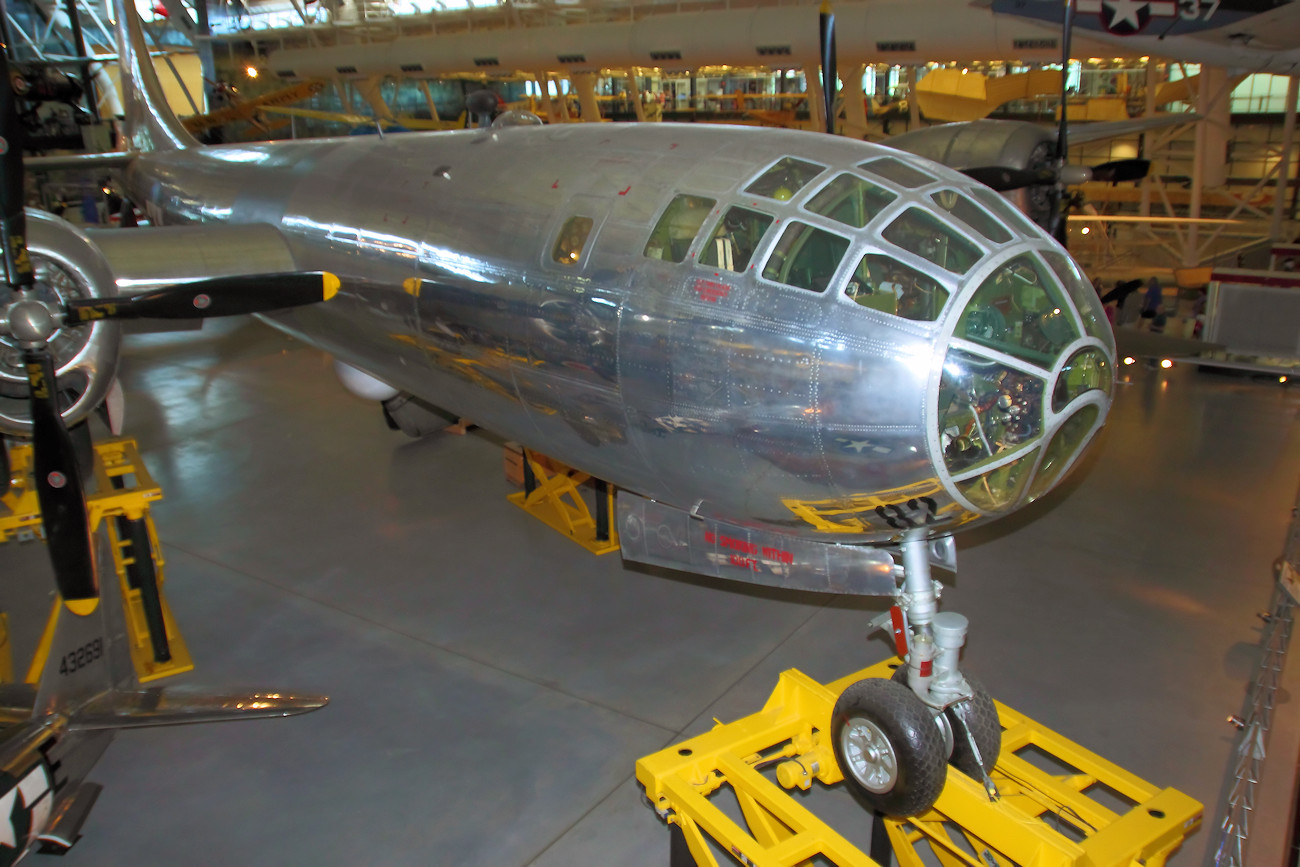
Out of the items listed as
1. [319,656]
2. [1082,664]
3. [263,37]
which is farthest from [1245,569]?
[263,37]

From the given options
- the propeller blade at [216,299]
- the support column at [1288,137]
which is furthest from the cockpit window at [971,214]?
the support column at [1288,137]

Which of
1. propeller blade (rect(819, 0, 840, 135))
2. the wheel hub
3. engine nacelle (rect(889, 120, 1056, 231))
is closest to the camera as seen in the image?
the wheel hub

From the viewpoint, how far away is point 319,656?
28.7 ft

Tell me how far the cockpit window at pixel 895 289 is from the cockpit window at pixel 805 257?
0.51ft

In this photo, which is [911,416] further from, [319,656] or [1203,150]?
[1203,150]

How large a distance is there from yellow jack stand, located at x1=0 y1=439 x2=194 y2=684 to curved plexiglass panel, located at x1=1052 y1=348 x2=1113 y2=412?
711 centimetres

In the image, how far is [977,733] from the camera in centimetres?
554

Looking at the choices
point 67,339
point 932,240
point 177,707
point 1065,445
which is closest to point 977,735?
point 1065,445

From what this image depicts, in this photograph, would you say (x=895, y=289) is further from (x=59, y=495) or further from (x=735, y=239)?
(x=59, y=495)

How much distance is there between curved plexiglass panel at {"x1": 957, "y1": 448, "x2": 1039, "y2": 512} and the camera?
15.3 feet

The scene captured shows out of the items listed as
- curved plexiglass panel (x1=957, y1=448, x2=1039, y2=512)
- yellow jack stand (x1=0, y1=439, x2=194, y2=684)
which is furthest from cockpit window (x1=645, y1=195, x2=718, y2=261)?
yellow jack stand (x1=0, y1=439, x2=194, y2=684)

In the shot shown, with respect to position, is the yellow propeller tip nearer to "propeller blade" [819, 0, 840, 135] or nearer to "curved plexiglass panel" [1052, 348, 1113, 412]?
"curved plexiglass panel" [1052, 348, 1113, 412]

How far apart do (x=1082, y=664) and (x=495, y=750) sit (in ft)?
17.6

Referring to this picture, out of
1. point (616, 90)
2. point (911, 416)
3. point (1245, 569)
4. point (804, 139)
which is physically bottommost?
point (1245, 569)
